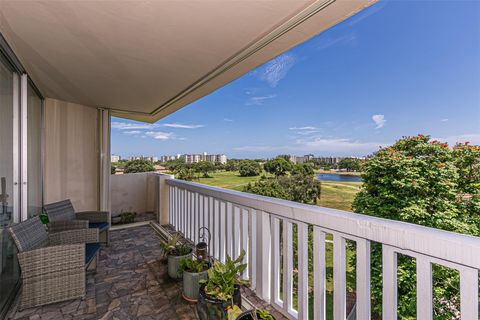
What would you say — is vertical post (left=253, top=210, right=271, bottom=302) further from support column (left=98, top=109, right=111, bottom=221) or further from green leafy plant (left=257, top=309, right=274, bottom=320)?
support column (left=98, top=109, right=111, bottom=221)

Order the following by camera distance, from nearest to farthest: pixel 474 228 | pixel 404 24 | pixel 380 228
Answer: pixel 380 228
pixel 474 228
pixel 404 24

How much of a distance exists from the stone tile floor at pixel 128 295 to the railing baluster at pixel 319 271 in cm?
47

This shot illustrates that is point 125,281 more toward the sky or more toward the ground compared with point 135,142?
more toward the ground

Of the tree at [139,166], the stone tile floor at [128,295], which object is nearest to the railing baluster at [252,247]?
the stone tile floor at [128,295]

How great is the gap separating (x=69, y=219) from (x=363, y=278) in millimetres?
3671

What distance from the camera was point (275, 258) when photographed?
1.97 meters

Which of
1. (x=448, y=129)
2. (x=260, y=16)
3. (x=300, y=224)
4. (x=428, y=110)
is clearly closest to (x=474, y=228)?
(x=448, y=129)

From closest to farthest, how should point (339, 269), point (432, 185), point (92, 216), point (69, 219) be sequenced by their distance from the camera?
point (339, 269)
point (69, 219)
point (92, 216)
point (432, 185)

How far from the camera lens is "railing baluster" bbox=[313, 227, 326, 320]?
150cm

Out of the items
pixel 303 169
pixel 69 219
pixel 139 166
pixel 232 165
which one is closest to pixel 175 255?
pixel 69 219

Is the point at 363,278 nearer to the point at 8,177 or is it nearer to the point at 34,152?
the point at 8,177

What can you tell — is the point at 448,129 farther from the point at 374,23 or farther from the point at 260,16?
the point at 260,16

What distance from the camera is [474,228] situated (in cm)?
690

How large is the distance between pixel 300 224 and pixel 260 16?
1476mm
